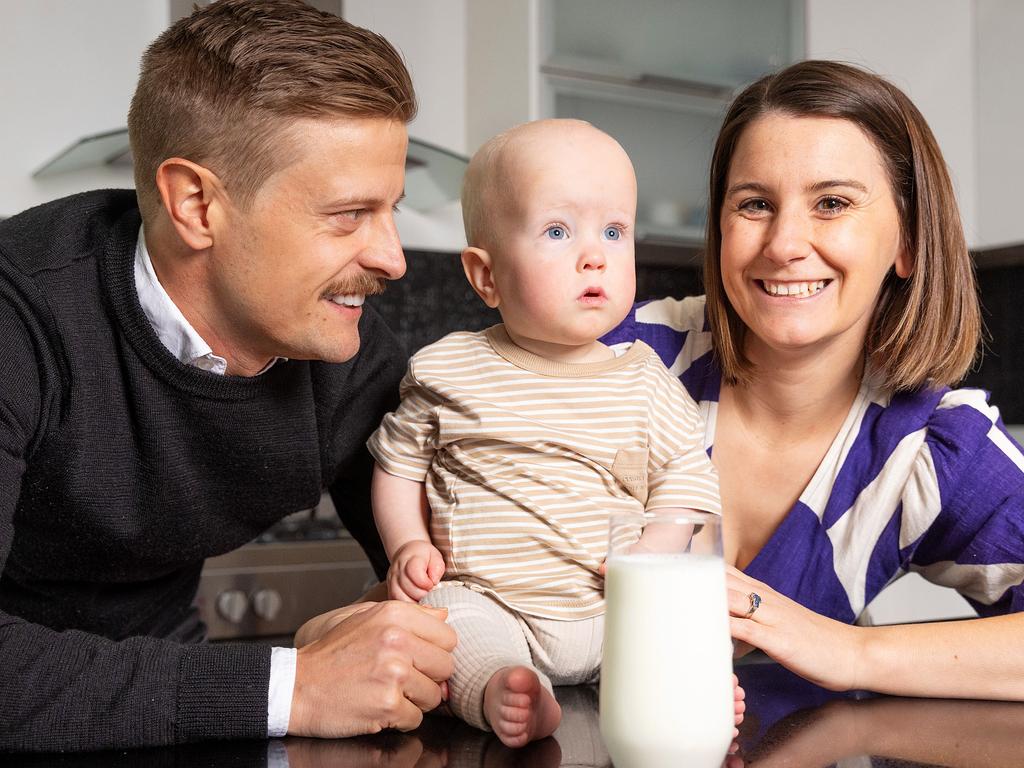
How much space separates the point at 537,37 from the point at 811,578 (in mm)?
2216

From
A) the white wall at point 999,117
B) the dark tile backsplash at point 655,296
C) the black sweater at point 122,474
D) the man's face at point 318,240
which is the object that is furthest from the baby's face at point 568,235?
the white wall at point 999,117

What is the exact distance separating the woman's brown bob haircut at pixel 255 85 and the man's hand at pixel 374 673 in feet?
1.69

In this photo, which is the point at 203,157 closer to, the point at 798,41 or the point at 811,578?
the point at 811,578

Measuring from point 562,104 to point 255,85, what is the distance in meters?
2.25

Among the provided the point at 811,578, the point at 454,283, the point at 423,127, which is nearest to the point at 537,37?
the point at 423,127

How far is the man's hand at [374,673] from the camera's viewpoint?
2.88 ft

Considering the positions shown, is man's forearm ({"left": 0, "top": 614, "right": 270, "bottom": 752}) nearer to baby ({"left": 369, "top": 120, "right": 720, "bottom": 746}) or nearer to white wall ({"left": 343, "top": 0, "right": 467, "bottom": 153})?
baby ({"left": 369, "top": 120, "right": 720, "bottom": 746})

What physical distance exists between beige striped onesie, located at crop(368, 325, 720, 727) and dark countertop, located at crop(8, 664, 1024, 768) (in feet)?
0.37

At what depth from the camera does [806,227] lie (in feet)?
4.25

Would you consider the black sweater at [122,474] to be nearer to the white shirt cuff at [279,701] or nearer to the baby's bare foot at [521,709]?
the white shirt cuff at [279,701]

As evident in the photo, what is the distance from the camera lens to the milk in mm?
684

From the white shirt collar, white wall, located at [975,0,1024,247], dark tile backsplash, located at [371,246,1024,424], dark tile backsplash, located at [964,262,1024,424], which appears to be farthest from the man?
white wall, located at [975,0,1024,247]

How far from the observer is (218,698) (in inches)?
34.8

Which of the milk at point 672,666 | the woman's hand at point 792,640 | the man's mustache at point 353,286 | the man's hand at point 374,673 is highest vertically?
the man's mustache at point 353,286
